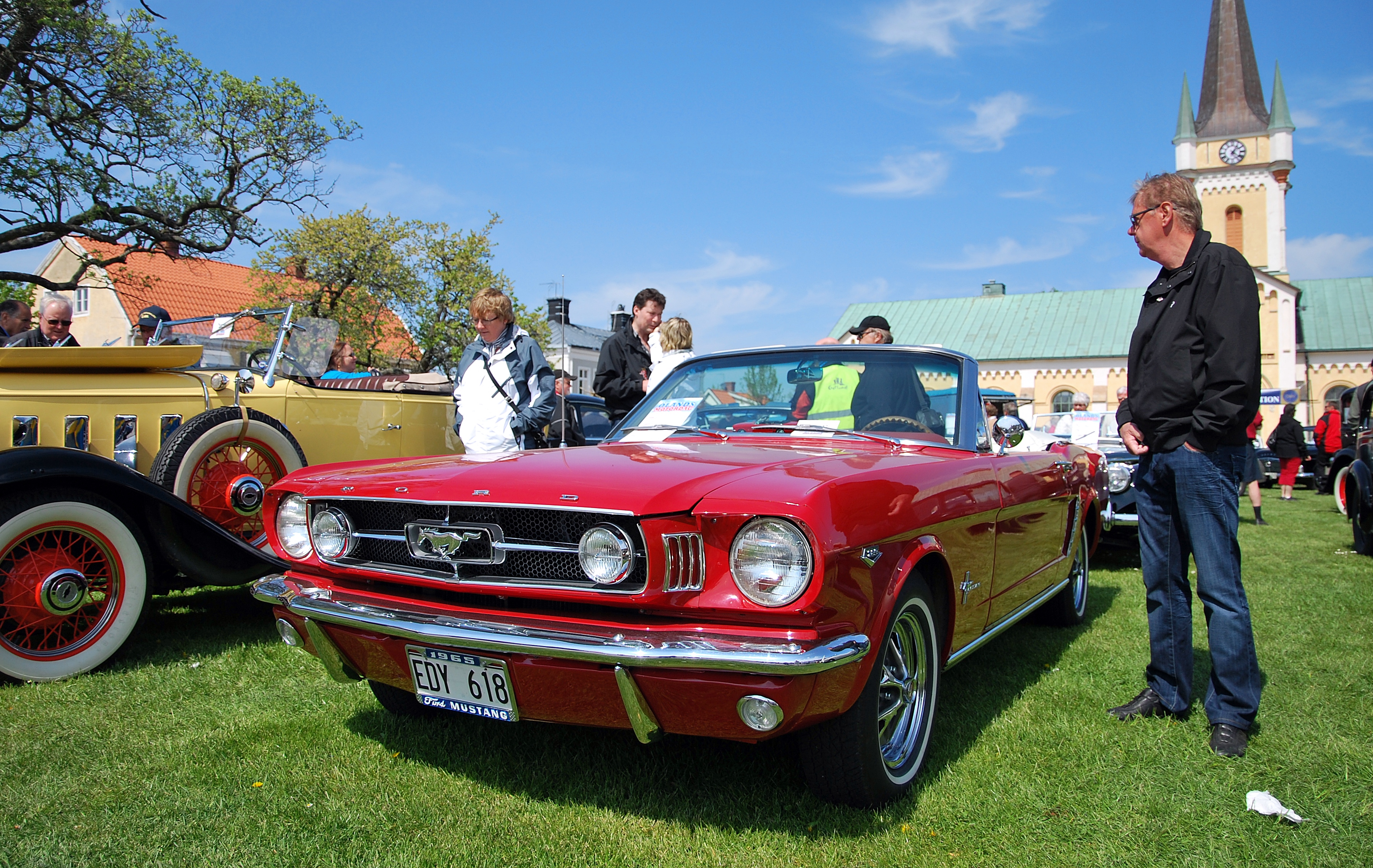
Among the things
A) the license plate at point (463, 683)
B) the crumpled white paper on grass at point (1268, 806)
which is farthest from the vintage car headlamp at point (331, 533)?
the crumpled white paper on grass at point (1268, 806)

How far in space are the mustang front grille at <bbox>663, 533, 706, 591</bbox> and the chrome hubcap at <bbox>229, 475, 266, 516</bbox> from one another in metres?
3.29

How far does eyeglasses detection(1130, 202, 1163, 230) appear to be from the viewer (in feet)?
11.0

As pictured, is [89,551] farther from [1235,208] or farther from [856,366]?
[1235,208]

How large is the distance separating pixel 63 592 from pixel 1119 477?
15.5 feet

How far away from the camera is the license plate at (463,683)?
93.4 inches

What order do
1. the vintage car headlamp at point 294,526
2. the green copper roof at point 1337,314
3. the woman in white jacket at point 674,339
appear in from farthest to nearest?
the green copper roof at point 1337,314
the woman in white jacket at point 674,339
the vintage car headlamp at point 294,526

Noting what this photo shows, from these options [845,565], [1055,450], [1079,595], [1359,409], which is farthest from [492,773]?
[1359,409]

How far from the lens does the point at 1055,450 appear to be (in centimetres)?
470

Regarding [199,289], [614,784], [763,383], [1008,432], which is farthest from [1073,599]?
[199,289]

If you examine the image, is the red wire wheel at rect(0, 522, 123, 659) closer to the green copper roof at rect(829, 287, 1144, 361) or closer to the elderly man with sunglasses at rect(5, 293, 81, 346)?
the elderly man with sunglasses at rect(5, 293, 81, 346)

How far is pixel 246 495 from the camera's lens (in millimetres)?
4723

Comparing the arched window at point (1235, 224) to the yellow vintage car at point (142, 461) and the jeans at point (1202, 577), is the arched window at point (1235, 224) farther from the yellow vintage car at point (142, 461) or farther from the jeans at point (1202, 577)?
the yellow vintage car at point (142, 461)

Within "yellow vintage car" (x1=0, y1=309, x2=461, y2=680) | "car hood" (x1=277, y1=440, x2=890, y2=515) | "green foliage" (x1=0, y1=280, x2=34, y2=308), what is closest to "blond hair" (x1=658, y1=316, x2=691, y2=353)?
"yellow vintage car" (x1=0, y1=309, x2=461, y2=680)

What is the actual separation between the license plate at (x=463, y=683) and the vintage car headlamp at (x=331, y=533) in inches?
18.3
